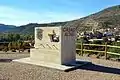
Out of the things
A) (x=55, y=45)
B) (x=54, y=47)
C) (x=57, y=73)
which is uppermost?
(x=55, y=45)

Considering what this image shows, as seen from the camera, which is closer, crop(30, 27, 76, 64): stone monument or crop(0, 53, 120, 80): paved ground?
crop(0, 53, 120, 80): paved ground

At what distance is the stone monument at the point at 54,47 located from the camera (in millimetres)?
13078

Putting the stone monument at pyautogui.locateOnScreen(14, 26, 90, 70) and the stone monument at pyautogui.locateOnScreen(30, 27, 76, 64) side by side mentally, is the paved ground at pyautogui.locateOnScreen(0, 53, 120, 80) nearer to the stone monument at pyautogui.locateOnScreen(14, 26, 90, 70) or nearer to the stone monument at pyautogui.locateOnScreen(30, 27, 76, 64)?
the stone monument at pyautogui.locateOnScreen(14, 26, 90, 70)

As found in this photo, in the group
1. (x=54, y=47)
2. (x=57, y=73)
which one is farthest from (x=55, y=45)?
(x=57, y=73)

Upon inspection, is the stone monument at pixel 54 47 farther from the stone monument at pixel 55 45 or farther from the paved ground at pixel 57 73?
the paved ground at pixel 57 73

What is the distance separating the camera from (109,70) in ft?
39.6

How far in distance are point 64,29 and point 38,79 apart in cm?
422

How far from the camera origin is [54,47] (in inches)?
527

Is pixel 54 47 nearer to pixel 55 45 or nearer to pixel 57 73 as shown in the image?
Result: pixel 55 45

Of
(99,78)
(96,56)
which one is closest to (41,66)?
(99,78)

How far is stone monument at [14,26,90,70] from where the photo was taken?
42.9 ft

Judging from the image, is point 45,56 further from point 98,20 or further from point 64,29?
point 98,20

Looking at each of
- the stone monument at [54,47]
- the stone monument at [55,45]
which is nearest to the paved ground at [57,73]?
the stone monument at [54,47]

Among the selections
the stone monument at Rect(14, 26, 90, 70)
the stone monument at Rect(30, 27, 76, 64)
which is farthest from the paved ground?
the stone monument at Rect(30, 27, 76, 64)
